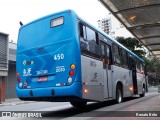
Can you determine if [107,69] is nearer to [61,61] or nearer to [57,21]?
[61,61]

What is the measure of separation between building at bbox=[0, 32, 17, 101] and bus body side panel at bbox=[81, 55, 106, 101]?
16403 mm

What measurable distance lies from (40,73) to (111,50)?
4373 mm

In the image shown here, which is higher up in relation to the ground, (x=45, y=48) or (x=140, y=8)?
(x=140, y=8)

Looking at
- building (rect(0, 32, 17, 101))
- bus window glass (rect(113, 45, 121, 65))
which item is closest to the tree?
building (rect(0, 32, 17, 101))

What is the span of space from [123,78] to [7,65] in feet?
48.2

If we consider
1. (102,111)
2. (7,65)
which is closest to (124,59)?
(102,111)

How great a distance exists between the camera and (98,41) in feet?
37.5

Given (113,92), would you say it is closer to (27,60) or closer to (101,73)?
(101,73)

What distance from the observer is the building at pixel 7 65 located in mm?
25891

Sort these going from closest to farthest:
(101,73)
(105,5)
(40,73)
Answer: (40,73) < (105,5) < (101,73)

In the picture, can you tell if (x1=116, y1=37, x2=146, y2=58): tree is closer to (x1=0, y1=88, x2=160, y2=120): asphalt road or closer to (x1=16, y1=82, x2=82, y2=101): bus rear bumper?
(x1=0, y1=88, x2=160, y2=120): asphalt road

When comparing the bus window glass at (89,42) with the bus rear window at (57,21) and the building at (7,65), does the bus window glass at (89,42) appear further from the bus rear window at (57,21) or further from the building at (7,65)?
the building at (7,65)

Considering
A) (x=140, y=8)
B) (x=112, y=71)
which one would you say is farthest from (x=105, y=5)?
(x=112, y=71)

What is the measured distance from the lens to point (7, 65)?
86.9 ft
